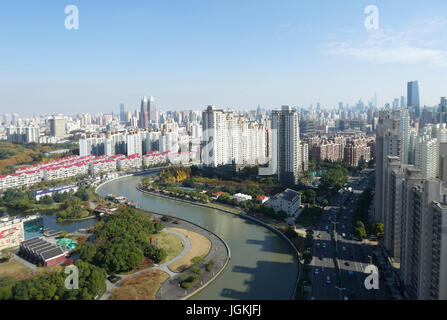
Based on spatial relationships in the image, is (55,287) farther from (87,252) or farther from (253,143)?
(253,143)

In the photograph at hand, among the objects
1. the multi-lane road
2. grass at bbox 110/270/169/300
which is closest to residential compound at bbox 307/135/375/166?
the multi-lane road

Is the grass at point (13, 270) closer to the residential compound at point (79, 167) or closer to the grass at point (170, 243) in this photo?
the grass at point (170, 243)

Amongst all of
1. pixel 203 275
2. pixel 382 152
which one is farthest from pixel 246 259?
pixel 382 152

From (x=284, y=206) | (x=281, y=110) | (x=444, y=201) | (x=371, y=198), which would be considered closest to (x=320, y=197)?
(x=371, y=198)

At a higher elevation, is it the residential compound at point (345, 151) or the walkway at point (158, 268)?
the residential compound at point (345, 151)

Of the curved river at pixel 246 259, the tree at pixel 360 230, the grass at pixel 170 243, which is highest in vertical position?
the tree at pixel 360 230

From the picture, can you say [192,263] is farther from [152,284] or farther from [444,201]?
[444,201]

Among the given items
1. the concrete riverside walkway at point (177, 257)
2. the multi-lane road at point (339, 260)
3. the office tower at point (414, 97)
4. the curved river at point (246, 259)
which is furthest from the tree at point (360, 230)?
the office tower at point (414, 97)
